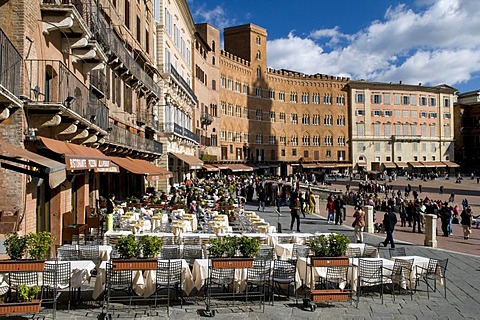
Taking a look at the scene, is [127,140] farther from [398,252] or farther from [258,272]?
[258,272]

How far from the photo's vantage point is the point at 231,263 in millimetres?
8594

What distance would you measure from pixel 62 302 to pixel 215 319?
3.02 meters

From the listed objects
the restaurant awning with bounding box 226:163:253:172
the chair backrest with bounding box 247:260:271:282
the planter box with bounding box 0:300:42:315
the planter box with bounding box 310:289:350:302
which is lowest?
the planter box with bounding box 310:289:350:302

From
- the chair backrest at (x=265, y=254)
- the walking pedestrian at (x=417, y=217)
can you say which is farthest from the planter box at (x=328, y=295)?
the walking pedestrian at (x=417, y=217)

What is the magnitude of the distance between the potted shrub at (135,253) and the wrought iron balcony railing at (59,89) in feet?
16.9

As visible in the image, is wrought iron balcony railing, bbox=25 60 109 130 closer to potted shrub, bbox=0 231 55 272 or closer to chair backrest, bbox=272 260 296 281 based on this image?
potted shrub, bbox=0 231 55 272

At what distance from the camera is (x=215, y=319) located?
26.9ft

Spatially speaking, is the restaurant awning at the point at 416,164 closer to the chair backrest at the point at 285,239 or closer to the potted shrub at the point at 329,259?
the chair backrest at the point at 285,239

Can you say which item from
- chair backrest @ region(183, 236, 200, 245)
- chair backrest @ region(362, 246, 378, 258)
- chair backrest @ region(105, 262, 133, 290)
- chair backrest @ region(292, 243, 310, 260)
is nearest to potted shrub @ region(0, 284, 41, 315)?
chair backrest @ region(105, 262, 133, 290)

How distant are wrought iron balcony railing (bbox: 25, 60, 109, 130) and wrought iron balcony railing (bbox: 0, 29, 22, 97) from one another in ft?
3.25

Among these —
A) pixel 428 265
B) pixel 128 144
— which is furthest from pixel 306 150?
pixel 428 265

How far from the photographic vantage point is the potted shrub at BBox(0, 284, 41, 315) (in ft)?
23.4

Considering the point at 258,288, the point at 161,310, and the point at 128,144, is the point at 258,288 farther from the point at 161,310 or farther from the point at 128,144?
the point at 128,144

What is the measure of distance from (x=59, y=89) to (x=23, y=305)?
7.33 m
